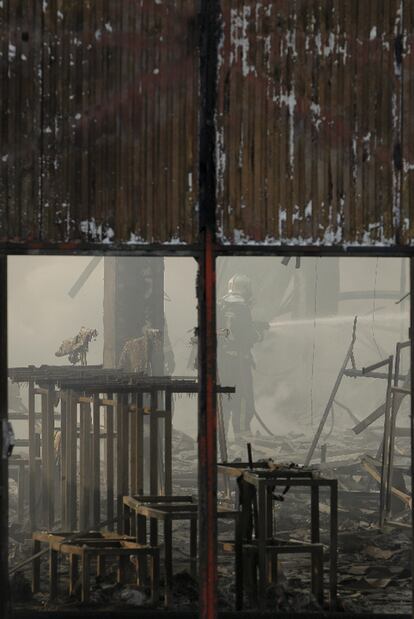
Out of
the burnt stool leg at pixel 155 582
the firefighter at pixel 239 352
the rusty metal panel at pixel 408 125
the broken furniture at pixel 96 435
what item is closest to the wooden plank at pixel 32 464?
the broken furniture at pixel 96 435

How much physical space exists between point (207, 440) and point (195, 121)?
1.75 metres

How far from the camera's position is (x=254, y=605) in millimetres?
8812

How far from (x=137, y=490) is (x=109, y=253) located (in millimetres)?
5543

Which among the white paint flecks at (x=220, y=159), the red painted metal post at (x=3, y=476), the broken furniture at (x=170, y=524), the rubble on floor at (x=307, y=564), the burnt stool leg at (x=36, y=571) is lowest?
the rubble on floor at (x=307, y=564)

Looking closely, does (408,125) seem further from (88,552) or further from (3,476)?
(88,552)

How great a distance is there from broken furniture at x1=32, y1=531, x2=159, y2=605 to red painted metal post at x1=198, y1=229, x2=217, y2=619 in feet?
9.33

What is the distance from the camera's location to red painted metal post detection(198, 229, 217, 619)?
566 cm

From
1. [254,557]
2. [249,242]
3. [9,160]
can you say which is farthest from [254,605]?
[9,160]

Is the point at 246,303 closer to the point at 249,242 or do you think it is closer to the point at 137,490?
the point at 137,490

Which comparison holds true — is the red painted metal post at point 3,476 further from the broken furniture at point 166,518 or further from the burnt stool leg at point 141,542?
the burnt stool leg at point 141,542

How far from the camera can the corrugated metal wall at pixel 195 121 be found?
5.66 metres

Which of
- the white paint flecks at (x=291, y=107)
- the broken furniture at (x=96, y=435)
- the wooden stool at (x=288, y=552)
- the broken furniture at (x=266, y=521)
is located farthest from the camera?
the broken furniture at (x=96, y=435)

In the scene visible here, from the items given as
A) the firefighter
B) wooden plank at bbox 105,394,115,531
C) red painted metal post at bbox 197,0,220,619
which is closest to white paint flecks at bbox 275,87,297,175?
red painted metal post at bbox 197,0,220,619

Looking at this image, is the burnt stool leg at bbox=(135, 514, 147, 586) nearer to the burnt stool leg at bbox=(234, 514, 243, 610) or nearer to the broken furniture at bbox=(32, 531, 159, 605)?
the broken furniture at bbox=(32, 531, 159, 605)
